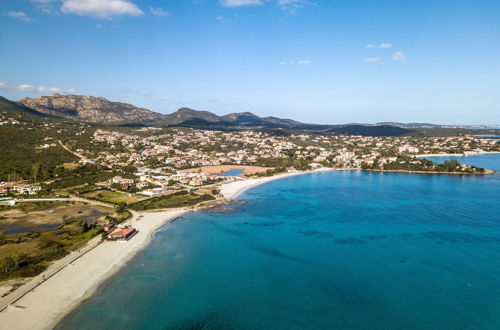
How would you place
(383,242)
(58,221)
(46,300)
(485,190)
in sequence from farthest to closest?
(485,190)
(58,221)
(383,242)
(46,300)

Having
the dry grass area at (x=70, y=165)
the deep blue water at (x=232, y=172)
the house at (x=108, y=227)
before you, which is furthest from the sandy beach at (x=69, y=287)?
the deep blue water at (x=232, y=172)

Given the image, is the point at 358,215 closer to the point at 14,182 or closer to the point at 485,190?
the point at 485,190

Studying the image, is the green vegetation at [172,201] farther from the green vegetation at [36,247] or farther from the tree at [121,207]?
the green vegetation at [36,247]

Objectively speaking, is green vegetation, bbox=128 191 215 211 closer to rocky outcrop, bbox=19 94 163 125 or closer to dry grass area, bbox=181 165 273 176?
dry grass area, bbox=181 165 273 176

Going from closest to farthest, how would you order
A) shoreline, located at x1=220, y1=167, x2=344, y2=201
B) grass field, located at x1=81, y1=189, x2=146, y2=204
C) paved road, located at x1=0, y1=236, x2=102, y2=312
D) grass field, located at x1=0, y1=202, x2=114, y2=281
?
1. paved road, located at x1=0, y1=236, x2=102, y2=312
2. grass field, located at x1=0, y1=202, x2=114, y2=281
3. grass field, located at x1=81, y1=189, x2=146, y2=204
4. shoreline, located at x1=220, y1=167, x2=344, y2=201

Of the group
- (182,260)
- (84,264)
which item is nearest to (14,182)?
(84,264)

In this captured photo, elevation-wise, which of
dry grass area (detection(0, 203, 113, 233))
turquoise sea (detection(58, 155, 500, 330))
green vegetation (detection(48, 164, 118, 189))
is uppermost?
green vegetation (detection(48, 164, 118, 189))

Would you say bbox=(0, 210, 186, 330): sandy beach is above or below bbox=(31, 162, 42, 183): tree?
below

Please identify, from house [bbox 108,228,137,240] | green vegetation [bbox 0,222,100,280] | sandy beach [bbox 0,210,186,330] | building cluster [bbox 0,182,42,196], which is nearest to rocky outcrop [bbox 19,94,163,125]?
building cluster [bbox 0,182,42,196]
